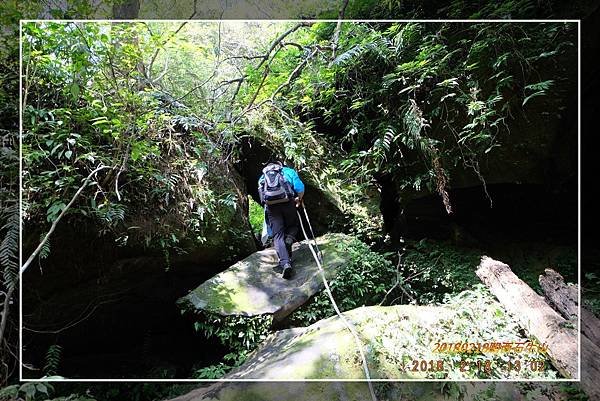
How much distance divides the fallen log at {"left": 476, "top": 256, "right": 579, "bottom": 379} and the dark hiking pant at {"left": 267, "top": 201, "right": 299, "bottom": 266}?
1646 millimetres

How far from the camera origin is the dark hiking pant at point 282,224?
10.6 feet

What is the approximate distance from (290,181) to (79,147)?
5.33 ft

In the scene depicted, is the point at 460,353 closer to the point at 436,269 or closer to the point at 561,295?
the point at 561,295

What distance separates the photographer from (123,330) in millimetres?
3371

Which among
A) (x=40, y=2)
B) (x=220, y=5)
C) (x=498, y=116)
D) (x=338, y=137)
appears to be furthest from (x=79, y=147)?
(x=498, y=116)

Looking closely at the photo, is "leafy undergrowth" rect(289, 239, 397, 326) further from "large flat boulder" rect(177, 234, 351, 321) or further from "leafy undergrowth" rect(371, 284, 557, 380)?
"leafy undergrowth" rect(371, 284, 557, 380)

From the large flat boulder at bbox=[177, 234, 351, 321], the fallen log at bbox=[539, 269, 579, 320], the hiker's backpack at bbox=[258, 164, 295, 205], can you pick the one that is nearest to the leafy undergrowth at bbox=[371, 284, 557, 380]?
the fallen log at bbox=[539, 269, 579, 320]

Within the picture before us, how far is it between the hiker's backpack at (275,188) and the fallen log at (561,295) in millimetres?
2108

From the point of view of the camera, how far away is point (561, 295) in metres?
2.71

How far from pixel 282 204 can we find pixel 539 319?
6.64 ft

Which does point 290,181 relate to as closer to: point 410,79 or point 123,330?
point 410,79

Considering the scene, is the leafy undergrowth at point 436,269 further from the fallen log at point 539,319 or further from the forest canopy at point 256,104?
the forest canopy at point 256,104

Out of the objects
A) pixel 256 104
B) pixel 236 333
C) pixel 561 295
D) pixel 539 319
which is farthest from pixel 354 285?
pixel 256 104

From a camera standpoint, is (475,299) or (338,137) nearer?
(475,299)
